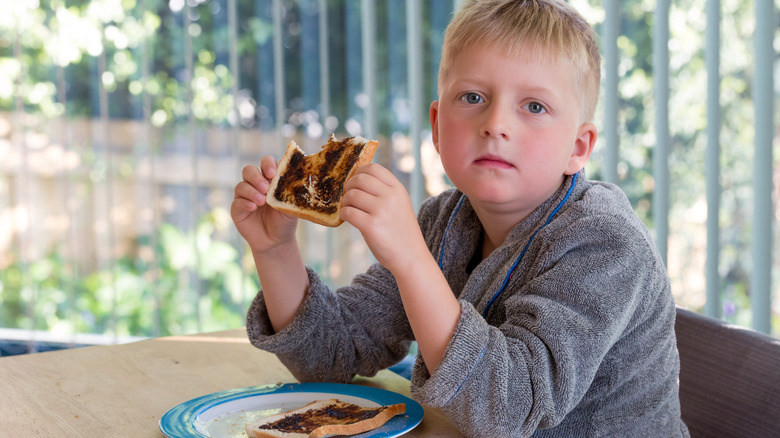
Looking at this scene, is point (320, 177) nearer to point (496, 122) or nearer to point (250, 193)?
point (250, 193)

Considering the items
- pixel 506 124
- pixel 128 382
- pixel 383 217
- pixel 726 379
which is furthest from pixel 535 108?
pixel 128 382

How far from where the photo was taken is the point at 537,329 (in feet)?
3.26

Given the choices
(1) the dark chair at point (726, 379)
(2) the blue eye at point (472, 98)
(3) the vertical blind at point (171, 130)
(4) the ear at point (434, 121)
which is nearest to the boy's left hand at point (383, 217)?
(2) the blue eye at point (472, 98)

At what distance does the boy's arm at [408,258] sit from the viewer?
997 mm

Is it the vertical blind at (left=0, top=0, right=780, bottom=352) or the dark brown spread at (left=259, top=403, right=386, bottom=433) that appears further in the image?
the vertical blind at (left=0, top=0, right=780, bottom=352)

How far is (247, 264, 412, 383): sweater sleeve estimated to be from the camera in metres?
1.27

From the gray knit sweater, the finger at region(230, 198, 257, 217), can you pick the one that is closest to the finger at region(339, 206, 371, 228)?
the gray knit sweater

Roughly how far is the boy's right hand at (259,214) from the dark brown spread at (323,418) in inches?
12.3

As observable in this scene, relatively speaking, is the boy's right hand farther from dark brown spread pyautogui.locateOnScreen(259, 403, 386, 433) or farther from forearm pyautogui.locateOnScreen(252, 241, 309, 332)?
dark brown spread pyautogui.locateOnScreen(259, 403, 386, 433)

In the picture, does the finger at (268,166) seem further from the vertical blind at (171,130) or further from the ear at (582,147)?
the vertical blind at (171,130)

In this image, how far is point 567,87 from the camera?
47.3 inches

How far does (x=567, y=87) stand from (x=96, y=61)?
2.62 meters

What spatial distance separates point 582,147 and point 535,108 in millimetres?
160

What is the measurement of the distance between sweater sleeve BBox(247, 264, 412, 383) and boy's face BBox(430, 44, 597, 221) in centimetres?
30
